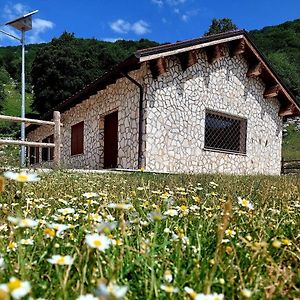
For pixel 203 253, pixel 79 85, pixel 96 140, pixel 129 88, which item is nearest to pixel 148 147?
pixel 129 88

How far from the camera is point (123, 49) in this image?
136 feet

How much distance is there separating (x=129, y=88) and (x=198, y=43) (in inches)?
93.5

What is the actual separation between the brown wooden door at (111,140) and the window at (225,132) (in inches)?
114

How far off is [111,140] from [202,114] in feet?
10.1

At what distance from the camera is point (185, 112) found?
39.2ft

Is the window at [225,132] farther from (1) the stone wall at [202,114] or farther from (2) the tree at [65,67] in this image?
(2) the tree at [65,67]

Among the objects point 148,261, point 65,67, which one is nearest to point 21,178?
point 148,261

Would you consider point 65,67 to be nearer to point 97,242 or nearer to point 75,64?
point 75,64

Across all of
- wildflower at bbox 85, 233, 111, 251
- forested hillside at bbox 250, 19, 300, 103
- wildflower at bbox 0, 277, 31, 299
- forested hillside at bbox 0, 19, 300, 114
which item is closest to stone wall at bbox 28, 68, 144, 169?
wildflower at bbox 85, 233, 111, 251

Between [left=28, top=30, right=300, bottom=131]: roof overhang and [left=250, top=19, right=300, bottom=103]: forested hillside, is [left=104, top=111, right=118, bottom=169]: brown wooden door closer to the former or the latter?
[left=28, top=30, right=300, bottom=131]: roof overhang

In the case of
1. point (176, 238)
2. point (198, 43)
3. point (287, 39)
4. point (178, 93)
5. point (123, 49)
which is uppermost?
point (287, 39)

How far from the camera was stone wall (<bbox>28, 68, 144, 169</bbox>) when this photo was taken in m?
11.4

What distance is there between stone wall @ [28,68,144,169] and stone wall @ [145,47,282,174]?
2.04 feet

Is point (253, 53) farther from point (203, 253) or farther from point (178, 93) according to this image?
point (203, 253)
